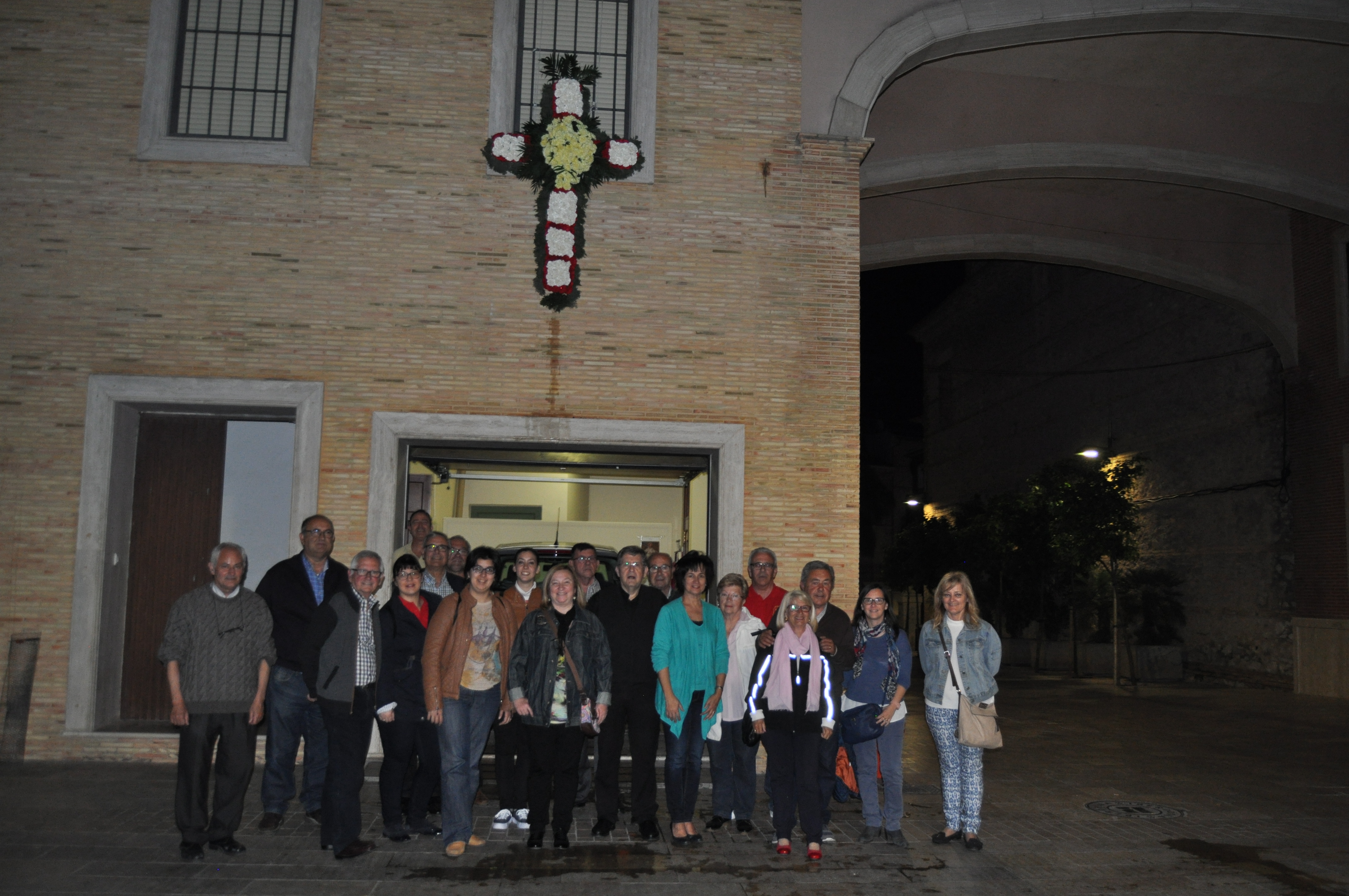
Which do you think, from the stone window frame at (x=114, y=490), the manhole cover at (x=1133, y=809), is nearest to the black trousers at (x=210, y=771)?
the stone window frame at (x=114, y=490)

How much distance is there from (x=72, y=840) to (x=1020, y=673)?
71.4 ft

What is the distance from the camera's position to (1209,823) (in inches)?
313

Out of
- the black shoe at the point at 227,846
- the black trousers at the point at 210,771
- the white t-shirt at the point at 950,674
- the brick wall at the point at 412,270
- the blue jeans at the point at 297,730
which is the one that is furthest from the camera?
the brick wall at the point at 412,270

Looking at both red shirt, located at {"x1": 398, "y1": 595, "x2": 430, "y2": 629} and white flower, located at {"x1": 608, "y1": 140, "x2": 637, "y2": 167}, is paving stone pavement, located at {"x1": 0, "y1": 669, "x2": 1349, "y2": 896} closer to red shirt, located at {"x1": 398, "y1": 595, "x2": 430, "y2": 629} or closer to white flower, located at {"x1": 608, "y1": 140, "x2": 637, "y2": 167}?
red shirt, located at {"x1": 398, "y1": 595, "x2": 430, "y2": 629}

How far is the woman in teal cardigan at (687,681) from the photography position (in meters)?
7.09

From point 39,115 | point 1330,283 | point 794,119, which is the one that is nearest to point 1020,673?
point 1330,283

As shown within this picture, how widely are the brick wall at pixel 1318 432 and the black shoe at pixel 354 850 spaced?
1815 cm

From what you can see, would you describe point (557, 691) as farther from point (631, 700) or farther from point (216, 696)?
point (216, 696)

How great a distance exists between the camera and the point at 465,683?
21.9 ft

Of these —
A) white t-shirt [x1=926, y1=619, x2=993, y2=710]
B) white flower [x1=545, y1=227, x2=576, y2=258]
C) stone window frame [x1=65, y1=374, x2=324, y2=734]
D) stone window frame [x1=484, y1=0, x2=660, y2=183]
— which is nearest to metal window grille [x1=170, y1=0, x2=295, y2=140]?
stone window frame [x1=484, y1=0, x2=660, y2=183]

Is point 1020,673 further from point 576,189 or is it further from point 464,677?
point 464,677

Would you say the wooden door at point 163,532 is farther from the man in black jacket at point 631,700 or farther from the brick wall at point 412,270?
the man in black jacket at point 631,700

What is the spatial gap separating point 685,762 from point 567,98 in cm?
704

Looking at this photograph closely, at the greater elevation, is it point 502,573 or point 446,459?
point 446,459
